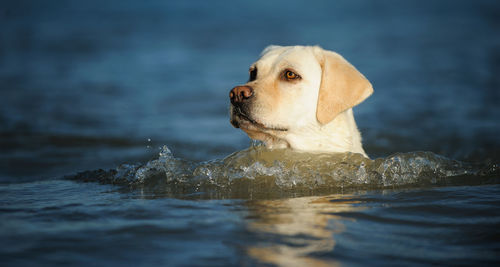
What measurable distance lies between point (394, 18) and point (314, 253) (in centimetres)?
2895

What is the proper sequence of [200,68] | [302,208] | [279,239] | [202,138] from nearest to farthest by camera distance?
1. [279,239]
2. [302,208]
3. [202,138]
4. [200,68]

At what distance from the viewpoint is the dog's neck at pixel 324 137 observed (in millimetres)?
5051

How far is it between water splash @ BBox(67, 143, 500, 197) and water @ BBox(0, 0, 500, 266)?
0.06ft

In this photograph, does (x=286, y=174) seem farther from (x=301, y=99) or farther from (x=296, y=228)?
(x=296, y=228)

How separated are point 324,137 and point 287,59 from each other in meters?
0.85

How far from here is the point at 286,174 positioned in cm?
496

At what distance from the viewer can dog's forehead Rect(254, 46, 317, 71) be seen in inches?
197

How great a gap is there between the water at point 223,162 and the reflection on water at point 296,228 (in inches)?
0.6

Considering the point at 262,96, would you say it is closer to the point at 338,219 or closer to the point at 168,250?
the point at 338,219

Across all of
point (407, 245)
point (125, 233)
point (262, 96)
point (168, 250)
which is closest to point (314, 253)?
point (407, 245)

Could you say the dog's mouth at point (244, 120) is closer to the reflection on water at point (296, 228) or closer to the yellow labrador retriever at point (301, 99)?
the yellow labrador retriever at point (301, 99)

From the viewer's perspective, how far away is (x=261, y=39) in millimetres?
24953

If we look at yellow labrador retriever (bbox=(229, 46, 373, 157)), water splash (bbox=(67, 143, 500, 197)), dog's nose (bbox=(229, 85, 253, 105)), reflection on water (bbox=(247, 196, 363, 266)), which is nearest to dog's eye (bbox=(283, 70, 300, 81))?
yellow labrador retriever (bbox=(229, 46, 373, 157))

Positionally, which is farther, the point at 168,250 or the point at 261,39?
the point at 261,39
